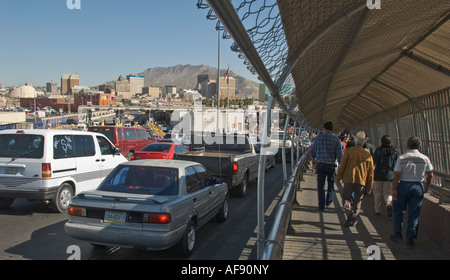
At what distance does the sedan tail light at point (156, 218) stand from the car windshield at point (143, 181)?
26.3 inches

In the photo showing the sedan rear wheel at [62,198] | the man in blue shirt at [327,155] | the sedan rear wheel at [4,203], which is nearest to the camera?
the man in blue shirt at [327,155]

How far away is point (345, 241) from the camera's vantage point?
6059mm

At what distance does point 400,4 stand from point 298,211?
4.97m

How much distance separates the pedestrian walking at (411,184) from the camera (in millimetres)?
5758

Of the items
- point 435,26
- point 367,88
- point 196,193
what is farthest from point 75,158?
point 367,88

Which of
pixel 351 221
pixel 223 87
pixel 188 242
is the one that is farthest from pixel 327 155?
pixel 223 87

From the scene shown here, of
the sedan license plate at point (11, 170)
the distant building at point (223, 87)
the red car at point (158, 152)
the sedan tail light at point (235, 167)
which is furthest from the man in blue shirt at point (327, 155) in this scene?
the distant building at point (223, 87)

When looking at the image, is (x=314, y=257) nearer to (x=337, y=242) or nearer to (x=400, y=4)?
(x=337, y=242)

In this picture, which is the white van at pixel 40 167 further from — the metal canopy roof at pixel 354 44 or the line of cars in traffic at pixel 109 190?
the metal canopy roof at pixel 354 44

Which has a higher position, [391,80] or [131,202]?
[391,80]

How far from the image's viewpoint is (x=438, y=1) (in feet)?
15.2

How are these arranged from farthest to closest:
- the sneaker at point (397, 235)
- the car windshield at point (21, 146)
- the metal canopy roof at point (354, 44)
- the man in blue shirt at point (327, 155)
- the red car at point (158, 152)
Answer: the red car at point (158, 152) < the car windshield at point (21, 146) < the man in blue shirt at point (327, 155) < the sneaker at point (397, 235) < the metal canopy roof at point (354, 44)
